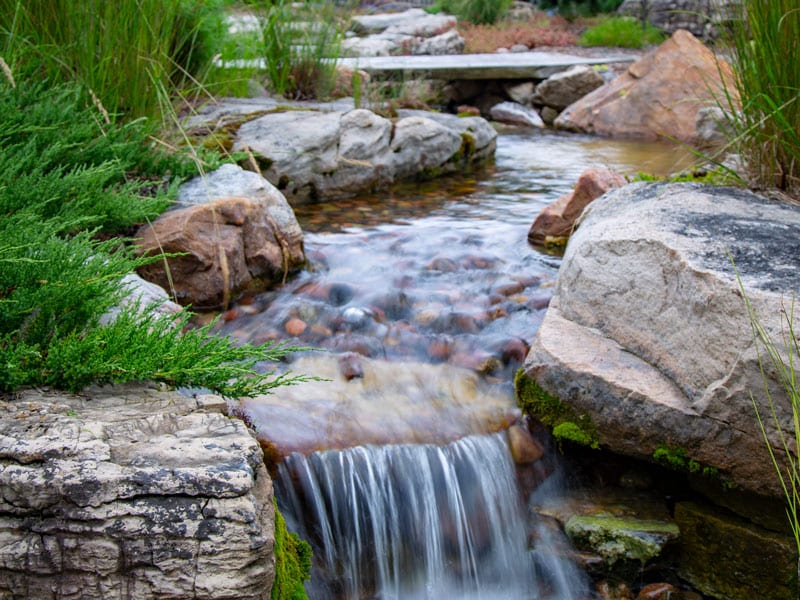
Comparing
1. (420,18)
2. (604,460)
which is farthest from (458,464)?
(420,18)

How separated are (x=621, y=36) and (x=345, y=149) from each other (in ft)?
43.5

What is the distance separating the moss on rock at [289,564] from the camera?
2.14 m

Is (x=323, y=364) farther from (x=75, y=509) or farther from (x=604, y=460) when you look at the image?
(x=75, y=509)

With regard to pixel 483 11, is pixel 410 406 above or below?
below

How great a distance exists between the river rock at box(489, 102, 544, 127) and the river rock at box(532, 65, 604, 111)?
1.25 ft

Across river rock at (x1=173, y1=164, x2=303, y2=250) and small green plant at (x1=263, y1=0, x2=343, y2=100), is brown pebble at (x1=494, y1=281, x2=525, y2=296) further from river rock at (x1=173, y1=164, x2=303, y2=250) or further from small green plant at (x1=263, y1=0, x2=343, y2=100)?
small green plant at (x1=263, y1=0, x2=343, y2=100)

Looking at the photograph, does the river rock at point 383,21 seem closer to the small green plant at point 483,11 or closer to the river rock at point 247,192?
the small green plant at point 483,11

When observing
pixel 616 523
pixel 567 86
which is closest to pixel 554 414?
pixel 616 523

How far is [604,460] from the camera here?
3102 millimetres

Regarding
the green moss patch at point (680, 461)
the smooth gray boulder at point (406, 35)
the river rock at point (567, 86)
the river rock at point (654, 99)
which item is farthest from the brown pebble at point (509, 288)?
the smooth gray boulder at point (406, 35)

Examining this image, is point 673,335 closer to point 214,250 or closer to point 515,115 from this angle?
point 214,250

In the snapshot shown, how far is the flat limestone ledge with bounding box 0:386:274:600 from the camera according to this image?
1773 mm

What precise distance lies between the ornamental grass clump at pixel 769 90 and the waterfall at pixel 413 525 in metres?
2.02

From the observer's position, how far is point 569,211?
5.11m
